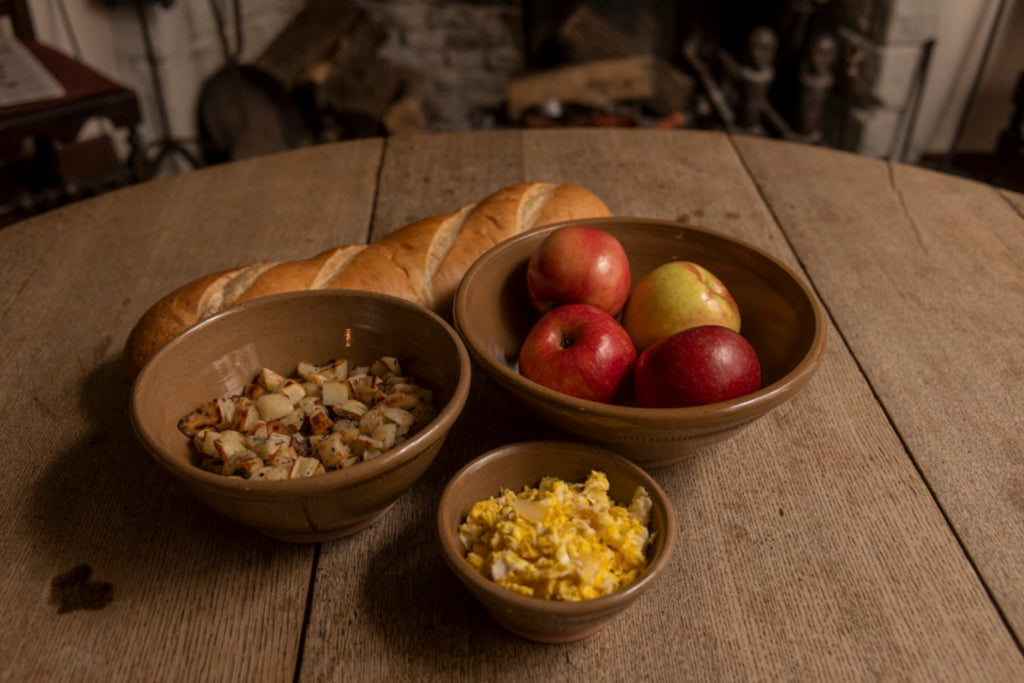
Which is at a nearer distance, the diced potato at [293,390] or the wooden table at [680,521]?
the wooden table at [680,521]

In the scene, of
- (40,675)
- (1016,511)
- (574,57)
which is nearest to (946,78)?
(574,57)

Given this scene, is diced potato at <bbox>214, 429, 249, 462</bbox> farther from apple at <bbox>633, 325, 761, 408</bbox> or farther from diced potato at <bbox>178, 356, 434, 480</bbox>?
apple at <bbox>633, 325, 761, 408</bbox>

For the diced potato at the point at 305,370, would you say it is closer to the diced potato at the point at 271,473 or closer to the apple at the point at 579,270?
the diced potato at the point at 271,473

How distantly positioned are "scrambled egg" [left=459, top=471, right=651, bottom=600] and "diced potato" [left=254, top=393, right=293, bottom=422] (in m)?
0.22

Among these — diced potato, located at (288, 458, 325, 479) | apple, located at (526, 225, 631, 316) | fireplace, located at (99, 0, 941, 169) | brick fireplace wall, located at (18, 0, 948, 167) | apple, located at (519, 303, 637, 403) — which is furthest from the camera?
fireplace, located at (99, 0, 941, 169)

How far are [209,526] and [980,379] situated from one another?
2.79 feet

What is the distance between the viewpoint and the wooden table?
60 centimetres

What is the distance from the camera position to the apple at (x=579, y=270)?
0.84 metres

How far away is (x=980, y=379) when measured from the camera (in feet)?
2.90

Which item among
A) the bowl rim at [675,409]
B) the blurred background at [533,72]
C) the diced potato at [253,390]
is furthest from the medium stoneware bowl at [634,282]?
the blurred background at [533,72]

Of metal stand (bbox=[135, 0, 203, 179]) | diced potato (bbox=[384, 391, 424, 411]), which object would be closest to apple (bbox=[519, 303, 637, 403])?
diced potato (bbox=[384, 391, 424, 411])

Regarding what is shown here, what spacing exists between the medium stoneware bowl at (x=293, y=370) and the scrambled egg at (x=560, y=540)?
9 cm

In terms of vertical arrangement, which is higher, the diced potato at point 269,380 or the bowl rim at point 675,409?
the bowl rim at point 675,409

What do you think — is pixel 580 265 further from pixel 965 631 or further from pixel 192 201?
pixel 192 201
